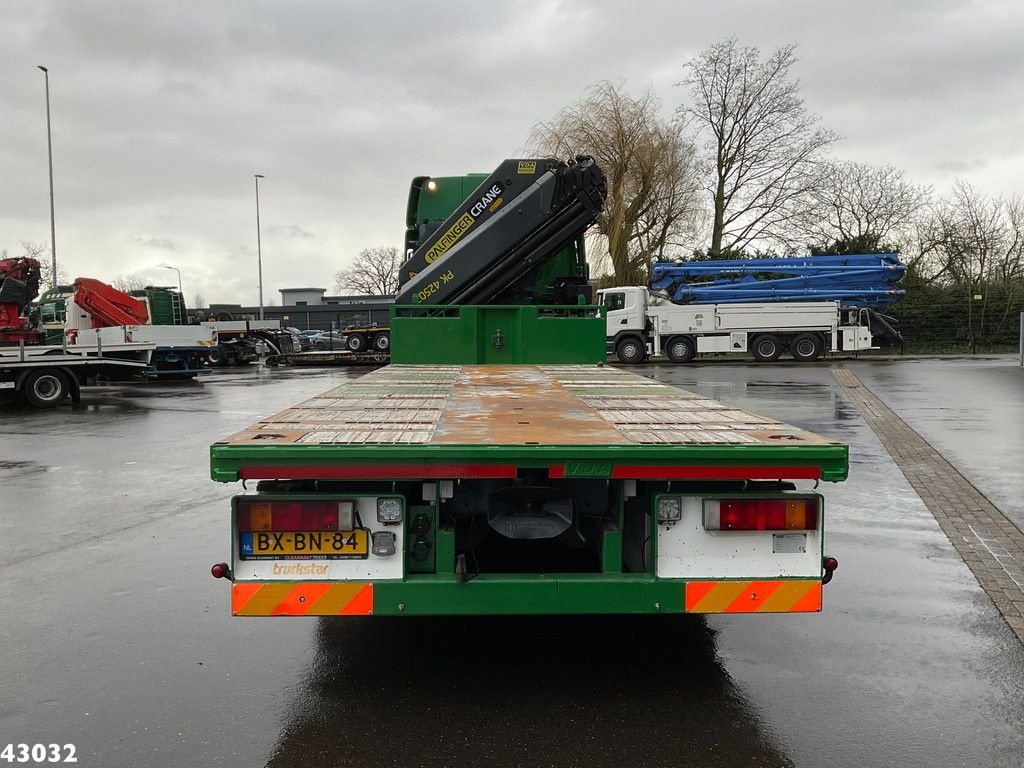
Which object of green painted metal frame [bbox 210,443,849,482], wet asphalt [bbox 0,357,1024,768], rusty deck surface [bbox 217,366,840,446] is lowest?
wet asphalt [bbox 0,357,1024,768]

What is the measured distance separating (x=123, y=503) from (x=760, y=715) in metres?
6.19

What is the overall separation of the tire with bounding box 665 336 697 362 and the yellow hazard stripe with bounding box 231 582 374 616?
2889cm

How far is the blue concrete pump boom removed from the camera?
31359mm

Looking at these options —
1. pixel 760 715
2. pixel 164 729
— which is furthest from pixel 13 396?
pixel 760 715

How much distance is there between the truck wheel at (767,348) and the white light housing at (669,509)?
2875cm

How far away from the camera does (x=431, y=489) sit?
3449mm

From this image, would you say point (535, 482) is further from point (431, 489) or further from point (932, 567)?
point (932, 567)


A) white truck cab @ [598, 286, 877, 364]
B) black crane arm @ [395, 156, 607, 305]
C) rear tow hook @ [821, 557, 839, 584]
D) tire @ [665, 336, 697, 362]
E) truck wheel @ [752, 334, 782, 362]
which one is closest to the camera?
rear tow hook @ [821, 557, 839, 584]

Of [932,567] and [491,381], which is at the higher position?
[491,381]

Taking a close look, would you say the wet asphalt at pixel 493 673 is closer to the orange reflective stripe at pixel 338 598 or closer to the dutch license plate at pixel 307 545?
the orange reflective stripe at pixel 338 598

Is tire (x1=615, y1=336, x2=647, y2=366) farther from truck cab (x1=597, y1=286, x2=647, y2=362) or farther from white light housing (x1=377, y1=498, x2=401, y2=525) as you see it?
white light housing (x1=377, y1=498, x2=401, y2=525)

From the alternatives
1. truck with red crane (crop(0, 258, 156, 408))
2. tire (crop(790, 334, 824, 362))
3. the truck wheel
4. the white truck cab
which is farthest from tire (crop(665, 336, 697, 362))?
truck with red crane (crop(0, 258, 156, 408))

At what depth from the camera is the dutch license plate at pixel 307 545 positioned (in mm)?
3402

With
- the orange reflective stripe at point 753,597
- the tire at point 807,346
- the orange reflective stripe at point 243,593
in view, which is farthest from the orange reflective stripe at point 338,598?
the tire at point 807,346
